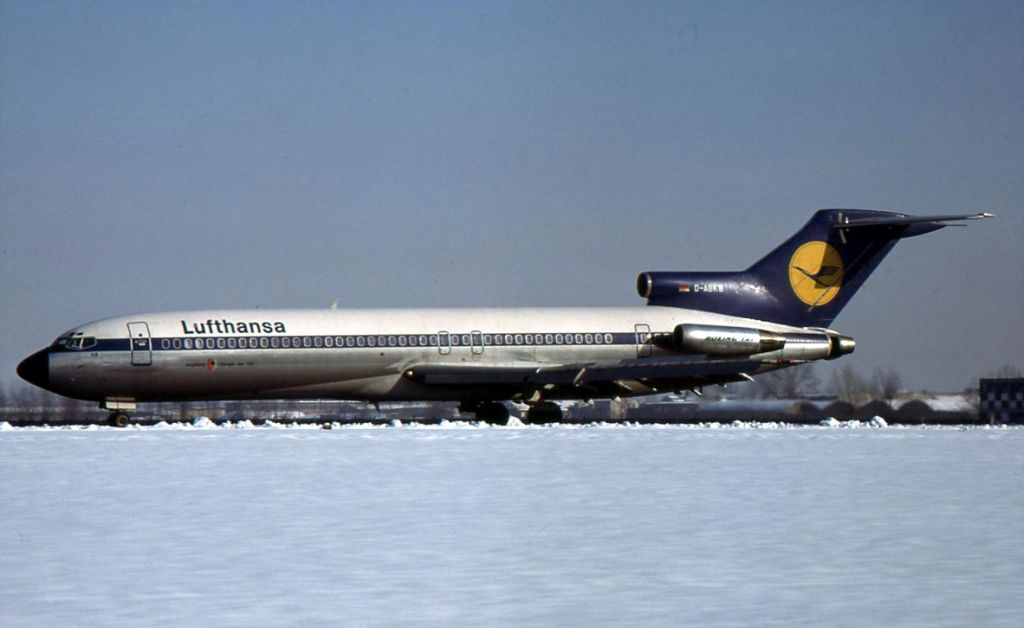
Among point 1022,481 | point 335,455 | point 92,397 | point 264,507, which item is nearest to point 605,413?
point 92,397

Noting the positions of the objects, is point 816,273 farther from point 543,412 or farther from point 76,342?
point 76,342

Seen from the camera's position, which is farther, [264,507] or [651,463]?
[651,463]

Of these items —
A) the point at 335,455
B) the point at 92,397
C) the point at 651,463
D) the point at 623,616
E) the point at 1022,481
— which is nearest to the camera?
the point at 623,616

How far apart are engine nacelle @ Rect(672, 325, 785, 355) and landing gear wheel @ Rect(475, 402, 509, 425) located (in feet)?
16.5

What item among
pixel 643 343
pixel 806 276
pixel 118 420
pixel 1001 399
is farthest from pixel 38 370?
pixel 1001 399

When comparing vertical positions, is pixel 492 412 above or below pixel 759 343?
below

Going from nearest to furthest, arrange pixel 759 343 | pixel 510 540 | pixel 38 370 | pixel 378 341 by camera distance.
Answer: pixel 510 540
pixel 38 370
pixel 378 341
pixel 759 343

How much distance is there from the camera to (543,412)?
120ft

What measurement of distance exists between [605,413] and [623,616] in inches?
1695

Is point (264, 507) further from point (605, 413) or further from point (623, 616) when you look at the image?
point (605, 413)

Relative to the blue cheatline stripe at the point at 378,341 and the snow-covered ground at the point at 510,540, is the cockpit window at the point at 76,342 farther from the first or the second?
the snow-covered ground at the point at 510,540

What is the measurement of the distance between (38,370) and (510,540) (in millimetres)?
24546

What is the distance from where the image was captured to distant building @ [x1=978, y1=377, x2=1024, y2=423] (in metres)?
42.2

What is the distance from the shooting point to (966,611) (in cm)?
838
